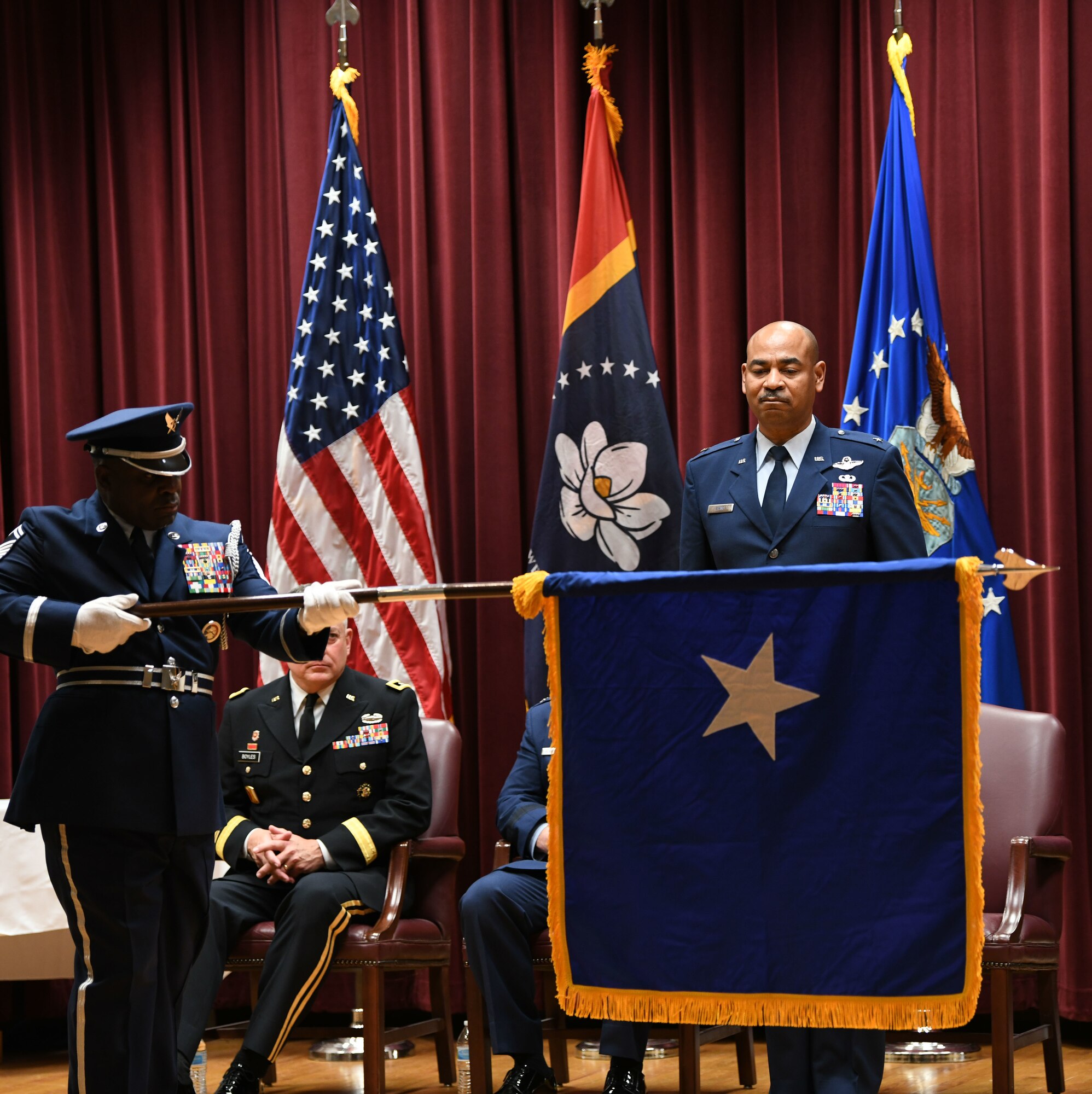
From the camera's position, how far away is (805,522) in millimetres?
3066

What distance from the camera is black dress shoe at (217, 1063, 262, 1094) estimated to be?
357 cm

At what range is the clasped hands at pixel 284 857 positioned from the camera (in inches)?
156

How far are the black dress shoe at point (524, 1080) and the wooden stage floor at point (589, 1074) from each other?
45cm

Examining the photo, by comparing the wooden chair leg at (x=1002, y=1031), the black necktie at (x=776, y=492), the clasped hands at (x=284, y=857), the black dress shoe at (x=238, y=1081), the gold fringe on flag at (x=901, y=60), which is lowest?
the black dress shoe at (x=238, y=1081)

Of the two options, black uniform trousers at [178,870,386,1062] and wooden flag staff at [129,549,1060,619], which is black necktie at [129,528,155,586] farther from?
black uniform trousers at [178,870,386,1062]

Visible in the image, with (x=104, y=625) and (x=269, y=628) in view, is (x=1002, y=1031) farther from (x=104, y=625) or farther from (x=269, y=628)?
(x=104, y=625)

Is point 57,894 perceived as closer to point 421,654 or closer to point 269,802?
point 269,802

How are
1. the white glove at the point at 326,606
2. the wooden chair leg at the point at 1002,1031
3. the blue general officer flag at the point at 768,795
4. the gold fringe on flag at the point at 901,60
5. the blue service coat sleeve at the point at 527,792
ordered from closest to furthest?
1. the blue general officer flag at the point at 768,795
2. the white glove at the point at 326,606
3. the wooden chair leg at the point at 1002,1031
4. the blue service coat sleeve at the point at 527,792
5. the gold fringe on flag at the point at 901,60

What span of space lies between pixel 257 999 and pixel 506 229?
2.65 meters

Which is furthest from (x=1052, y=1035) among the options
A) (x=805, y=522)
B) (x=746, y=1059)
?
(x=805, y=522)

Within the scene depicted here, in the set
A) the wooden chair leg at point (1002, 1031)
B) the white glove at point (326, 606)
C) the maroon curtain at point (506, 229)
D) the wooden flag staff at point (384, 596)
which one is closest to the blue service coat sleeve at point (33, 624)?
the wooden flag staff at point (384, 596)

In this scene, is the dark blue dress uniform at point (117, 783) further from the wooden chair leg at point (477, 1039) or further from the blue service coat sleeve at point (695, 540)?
the blue service coat sleeve at point (695, 540)

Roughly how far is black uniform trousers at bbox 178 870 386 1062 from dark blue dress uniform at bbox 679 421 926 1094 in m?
1.28

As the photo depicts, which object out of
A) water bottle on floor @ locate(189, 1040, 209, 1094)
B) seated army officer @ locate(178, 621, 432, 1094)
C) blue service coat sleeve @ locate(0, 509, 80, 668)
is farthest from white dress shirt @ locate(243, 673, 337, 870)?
blue service coat sleeve @ locate(0, 509, 80, 668)
